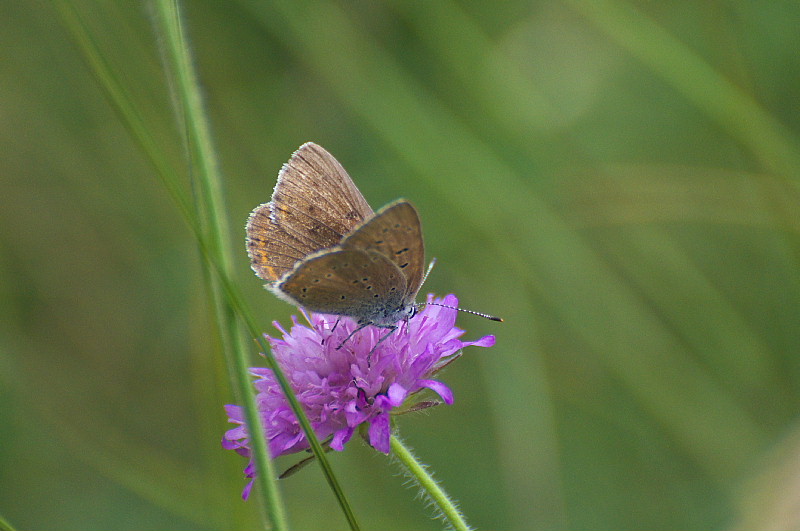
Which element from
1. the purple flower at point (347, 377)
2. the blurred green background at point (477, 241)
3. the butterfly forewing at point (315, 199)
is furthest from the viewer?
the blurred green background at point (477, 241)

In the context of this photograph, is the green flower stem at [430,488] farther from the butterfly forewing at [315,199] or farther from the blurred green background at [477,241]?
the blurred green background at [477,241]

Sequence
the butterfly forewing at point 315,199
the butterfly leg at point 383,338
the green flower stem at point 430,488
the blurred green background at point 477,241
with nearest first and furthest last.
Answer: the green flower stem at point 430,488 → the butterfly leg at point 383,338 → the butterfly forewing at point 315,199 → the blurred green background at point 477,241

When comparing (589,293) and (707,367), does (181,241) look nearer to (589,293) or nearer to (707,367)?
(589,293)

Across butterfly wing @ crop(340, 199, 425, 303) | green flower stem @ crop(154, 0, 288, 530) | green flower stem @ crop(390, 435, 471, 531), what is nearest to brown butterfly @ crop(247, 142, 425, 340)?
butterfly wing @ crop(340, 199, 425, 303)

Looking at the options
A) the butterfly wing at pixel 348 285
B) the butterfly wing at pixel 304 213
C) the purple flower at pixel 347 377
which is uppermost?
the butterfly wing at pixel 304 213

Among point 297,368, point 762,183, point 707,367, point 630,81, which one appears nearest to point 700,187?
point 762,183

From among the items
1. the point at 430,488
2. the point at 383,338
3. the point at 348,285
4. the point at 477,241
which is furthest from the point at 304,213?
the point at 477,241

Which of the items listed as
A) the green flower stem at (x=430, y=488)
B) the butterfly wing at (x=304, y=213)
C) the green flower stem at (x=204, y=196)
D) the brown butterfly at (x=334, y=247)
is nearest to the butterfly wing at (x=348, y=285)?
the brown butterfly at (x=334, y=247)

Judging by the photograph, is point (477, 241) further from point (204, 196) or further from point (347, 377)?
point (204, 196)
